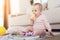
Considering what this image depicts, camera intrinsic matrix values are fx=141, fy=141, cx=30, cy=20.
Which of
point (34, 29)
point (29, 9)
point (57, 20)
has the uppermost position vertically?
point (29, 9)

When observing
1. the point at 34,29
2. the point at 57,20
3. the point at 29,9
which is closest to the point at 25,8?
the point at 29,9

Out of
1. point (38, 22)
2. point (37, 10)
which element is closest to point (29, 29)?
point (38, 22)

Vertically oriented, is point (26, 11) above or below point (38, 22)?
above

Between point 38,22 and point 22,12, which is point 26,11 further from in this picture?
point 38,22

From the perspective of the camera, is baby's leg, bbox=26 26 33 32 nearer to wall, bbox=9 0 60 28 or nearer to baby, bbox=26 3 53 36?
baby, bbox=26 3 53 36

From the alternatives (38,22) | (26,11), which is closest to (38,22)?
(38,22)

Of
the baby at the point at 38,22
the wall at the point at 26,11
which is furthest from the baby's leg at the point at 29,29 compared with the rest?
the wall at the point at 26,11

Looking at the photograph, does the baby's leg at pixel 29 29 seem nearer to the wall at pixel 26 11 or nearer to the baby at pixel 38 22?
the baby at pixel 38 22

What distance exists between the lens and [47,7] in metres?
1.77

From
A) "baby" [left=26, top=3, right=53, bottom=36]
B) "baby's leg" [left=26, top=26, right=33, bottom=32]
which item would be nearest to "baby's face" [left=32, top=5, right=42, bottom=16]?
"baby" [left=26, top=3, right=53, bottom=36]

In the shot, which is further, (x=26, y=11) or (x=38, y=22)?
(x=26, y=11)

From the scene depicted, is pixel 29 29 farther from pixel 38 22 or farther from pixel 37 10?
pixel 37 10

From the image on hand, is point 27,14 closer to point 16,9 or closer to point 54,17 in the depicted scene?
point 16,9

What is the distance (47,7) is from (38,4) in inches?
4.8
